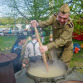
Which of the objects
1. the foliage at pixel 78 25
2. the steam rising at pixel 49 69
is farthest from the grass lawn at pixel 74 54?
the steam rising at pixel 49 69

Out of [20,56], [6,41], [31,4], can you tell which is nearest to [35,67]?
[20,56]

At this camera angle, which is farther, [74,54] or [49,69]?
[74,54]

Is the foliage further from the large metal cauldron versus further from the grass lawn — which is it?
the large metal cauldron

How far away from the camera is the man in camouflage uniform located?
230 centimetres

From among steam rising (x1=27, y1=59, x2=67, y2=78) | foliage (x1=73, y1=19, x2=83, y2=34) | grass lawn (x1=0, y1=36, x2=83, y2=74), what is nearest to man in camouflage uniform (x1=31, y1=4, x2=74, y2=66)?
steam rising (x1=27, y1=59, x2=67, y2=78)

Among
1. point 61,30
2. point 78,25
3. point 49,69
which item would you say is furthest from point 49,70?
point 78,25

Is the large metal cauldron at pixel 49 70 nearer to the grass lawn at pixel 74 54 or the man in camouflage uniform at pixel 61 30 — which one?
the man in camouflage uniform at pixel 61 30

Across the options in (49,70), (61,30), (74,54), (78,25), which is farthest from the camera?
(74,54)

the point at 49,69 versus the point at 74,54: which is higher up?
the point at 49,69

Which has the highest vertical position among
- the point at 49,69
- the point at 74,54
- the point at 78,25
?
the point at 78,25

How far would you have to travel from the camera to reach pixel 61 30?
9.28 ft

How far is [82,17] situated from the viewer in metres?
6.05

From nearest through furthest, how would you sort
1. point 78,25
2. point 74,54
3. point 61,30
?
1. point 61,30
2. point 78,25
3. point 74,54

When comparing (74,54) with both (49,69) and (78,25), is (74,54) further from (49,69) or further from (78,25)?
(49,69)
